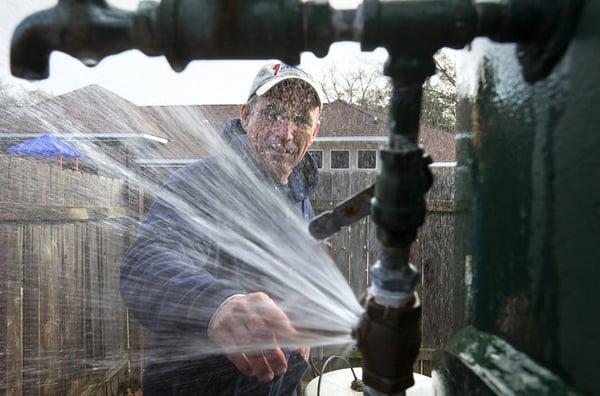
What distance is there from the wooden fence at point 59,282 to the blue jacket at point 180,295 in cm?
219

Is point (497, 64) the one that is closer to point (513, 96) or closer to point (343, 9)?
point (513, 96)

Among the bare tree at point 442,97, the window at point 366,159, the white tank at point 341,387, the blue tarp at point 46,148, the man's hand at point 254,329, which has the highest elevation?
the bare tree at point 442,97

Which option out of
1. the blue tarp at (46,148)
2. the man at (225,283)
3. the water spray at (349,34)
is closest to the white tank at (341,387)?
the man at (225,283)

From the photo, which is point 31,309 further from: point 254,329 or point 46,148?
point 46,148

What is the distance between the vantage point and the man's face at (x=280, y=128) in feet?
9.45

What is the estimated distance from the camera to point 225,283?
2018 mm

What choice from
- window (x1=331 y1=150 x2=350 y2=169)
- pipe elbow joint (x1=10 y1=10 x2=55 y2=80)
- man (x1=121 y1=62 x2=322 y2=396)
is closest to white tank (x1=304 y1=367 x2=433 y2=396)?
man (x1=121 y1=62 x2=322 y2=396)

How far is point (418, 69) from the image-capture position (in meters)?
0.77

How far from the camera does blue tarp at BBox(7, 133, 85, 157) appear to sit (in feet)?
26.6

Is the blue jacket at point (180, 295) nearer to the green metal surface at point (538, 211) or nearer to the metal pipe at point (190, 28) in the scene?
the green metal surface at point (538, 211)

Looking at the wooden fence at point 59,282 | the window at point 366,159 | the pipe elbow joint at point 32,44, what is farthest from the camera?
→ the window at point 366,159

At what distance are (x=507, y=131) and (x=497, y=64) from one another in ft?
0.41

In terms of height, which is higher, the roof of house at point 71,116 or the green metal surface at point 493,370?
the roof of house at point 71,116

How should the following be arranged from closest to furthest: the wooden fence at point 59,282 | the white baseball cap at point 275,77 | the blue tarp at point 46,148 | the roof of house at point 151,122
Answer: the white baseball cap at point 275,77
the wooden fence at point 59,282
the blue tarp at point 46,148
the roof of house at point 151,122
